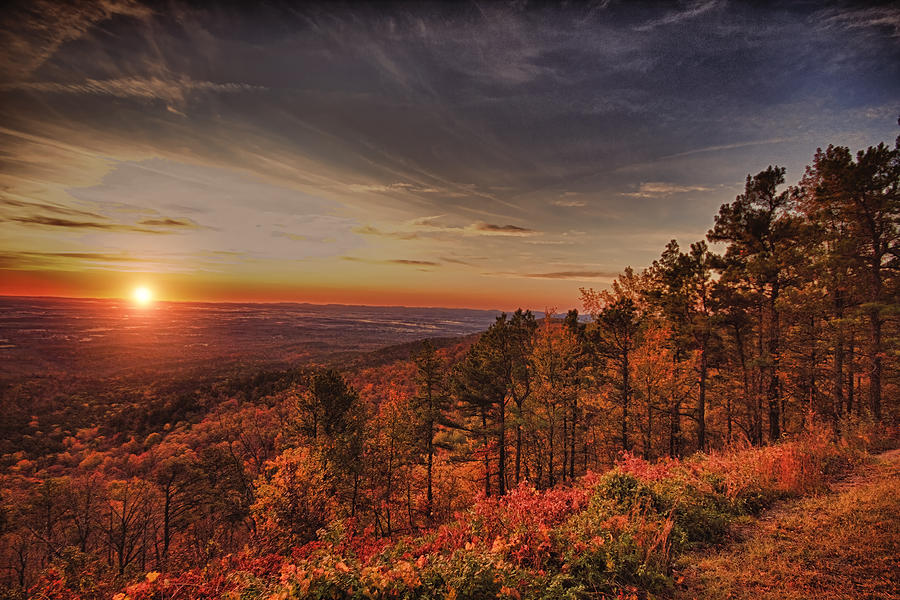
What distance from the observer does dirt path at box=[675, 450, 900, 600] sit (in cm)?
425

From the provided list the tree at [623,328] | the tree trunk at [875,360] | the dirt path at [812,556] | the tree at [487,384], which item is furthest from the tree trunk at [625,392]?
the dirt path at [812,556]

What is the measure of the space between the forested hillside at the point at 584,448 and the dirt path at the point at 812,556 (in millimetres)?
454

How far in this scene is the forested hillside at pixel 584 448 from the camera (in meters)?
5.30

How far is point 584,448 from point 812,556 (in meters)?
25.9

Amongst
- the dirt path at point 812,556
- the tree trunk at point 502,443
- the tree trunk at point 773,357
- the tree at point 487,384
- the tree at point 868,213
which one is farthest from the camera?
the tree trunk at point 502,443

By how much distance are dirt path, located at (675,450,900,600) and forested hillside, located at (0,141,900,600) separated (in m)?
0.45

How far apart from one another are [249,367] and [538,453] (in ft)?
513

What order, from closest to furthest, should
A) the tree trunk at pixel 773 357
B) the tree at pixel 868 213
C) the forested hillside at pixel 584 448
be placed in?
the forested hillside at pixel 584 448
the tree at pixel 868 213
the tree trunk at pixel 773 357

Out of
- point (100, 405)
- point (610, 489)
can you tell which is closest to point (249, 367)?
point (100, 405)

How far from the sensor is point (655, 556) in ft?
16.6

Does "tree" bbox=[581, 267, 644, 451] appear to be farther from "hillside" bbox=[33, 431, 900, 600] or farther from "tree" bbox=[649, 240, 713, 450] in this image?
"hillside" bbox=[33, 431, 900, 600]

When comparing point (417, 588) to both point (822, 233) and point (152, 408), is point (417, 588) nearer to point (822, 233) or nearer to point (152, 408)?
point (822, 233)

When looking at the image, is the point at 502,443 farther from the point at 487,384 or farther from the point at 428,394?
the point at 428,394

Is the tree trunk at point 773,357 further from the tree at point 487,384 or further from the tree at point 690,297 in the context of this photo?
the tree at point 487,384
